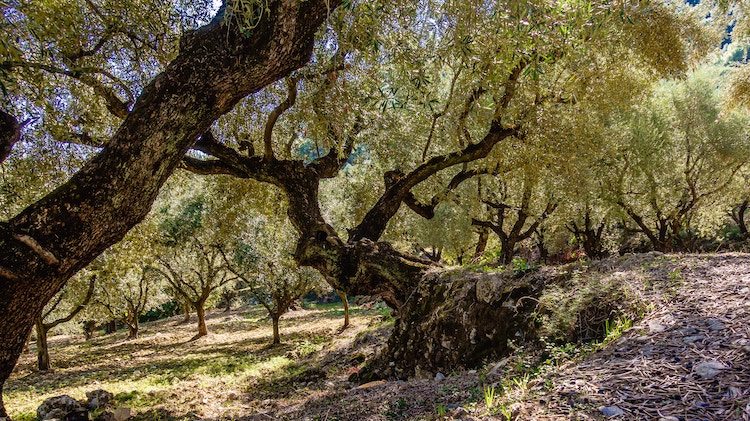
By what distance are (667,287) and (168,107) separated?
522 centimetres

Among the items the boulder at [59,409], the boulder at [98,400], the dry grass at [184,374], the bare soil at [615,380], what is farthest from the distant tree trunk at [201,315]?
the boulder at [59,409]

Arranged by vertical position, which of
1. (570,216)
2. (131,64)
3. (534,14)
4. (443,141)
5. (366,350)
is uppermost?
(131,64)

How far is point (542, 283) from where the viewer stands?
552 cm

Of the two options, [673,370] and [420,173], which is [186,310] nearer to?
[420,173]

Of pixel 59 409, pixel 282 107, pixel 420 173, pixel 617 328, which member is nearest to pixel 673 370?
pixel 617 328

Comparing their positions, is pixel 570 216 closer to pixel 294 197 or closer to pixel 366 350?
pixel 366 350

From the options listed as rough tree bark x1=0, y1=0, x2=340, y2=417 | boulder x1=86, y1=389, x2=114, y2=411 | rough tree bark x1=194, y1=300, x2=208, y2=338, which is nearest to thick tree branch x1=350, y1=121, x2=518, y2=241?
rough tree bark x1=0, y1=0, x2=340, y2=417

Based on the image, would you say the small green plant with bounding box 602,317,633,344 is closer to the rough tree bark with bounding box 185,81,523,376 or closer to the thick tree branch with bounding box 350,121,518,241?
the rough tree bark with bounding box 185,81,523,376

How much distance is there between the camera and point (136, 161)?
13.5 feet

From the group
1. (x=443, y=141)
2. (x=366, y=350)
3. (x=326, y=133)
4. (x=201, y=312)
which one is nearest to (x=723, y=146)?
(x=443, y=141)

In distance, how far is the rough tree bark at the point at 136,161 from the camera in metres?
3.85

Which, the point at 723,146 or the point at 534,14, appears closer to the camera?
the point at 534,14

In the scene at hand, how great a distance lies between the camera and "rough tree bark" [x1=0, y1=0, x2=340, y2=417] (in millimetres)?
3848

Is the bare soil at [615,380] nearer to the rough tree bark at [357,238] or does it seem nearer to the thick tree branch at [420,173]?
the rough tree bark at [357,238]
